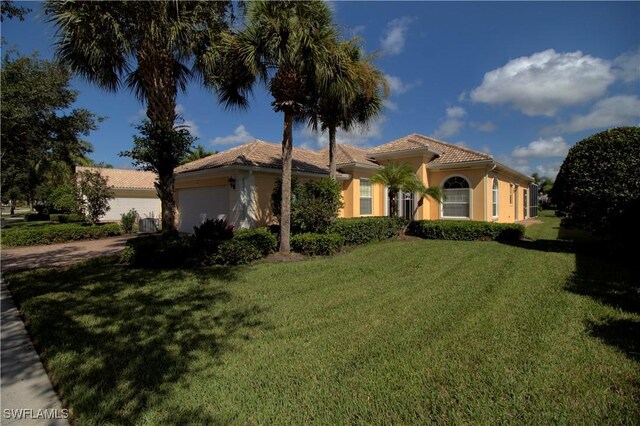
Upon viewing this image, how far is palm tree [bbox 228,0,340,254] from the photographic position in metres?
9.59

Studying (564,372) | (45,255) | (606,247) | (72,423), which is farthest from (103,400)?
(606,247)

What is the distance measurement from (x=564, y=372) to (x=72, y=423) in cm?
513

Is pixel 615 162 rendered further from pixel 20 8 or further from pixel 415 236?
pixel 20 8

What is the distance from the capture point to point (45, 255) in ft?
41.1

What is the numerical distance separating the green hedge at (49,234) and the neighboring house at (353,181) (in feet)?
15.1

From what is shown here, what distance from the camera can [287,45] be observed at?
9664 mm

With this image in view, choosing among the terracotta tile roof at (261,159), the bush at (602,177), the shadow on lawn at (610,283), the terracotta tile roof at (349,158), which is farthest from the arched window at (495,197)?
the terracotta tile roof at (261,159)

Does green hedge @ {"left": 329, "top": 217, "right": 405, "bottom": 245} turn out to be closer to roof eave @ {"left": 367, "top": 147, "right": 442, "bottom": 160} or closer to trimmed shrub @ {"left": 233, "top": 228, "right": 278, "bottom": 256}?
trimmed shrub @ {"left": 233, "top": 228, "right": 278, "bottom": 256}

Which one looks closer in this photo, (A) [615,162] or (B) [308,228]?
(A) [615,162]

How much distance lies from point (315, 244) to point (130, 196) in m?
26.7

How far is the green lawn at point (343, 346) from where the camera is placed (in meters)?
3.09

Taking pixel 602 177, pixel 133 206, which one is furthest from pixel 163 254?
pixel 133 206

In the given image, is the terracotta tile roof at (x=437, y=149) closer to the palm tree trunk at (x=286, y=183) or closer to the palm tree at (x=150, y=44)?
the palm tree trunk at (x=286, y=183)

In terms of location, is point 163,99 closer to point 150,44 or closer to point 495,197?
point 150,44
